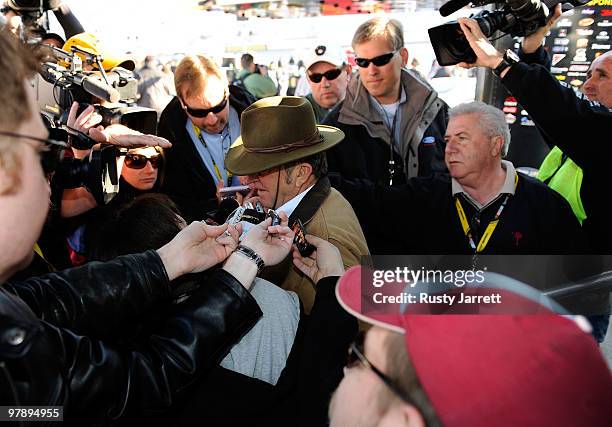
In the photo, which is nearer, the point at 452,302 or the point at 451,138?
the point at 452,302

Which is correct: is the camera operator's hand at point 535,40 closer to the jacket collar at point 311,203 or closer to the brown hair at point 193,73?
the jacket collar at point 311,203

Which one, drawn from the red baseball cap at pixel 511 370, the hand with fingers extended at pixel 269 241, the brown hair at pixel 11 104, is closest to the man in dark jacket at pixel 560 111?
the hand with fingers extended at pixel 269 241

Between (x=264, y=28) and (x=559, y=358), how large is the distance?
1532 cm

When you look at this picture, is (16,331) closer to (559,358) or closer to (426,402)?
(426,402)

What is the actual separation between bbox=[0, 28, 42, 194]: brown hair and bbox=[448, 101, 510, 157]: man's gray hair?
213 centimetres

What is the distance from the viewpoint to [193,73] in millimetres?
2973

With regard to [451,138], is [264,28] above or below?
below

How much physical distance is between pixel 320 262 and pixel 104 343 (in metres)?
0.74

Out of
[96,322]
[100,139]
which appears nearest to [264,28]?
[100,139]

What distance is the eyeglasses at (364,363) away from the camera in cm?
86

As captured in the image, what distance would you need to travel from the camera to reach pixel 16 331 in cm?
90

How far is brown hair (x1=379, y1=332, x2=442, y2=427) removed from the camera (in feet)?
2.65

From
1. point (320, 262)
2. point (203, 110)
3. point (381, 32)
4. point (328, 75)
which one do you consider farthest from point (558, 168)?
point (328, 75)

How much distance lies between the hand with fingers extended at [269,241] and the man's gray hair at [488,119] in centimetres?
140
